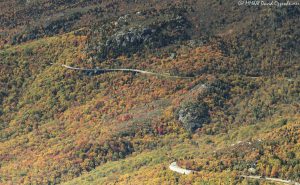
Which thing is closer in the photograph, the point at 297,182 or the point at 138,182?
the point at 297,182

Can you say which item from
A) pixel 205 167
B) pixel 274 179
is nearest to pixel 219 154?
pixel 205 167

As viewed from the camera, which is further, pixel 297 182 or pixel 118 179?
pixel 118 179

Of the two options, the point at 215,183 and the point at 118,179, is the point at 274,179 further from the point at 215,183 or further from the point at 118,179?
the point at 118,179

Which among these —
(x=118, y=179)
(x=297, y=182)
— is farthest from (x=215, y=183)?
(x=118, y=179)

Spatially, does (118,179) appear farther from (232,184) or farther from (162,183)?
(232,184)

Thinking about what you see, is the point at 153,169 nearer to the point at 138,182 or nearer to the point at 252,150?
the point at 138,182

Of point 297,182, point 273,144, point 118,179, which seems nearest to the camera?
point 297,182

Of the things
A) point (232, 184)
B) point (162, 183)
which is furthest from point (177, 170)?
point (232, 184)

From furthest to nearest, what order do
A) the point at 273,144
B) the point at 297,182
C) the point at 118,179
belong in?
1. the point at 118,179
2. the point at 273,144
3. the point at 297,182
